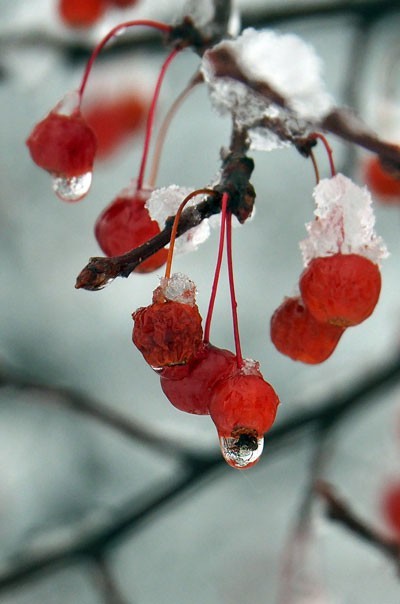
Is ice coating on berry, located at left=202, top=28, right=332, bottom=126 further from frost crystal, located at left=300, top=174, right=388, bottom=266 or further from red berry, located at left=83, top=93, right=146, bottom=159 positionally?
red berry, located at left=83, top=93, right=146, bottom=159

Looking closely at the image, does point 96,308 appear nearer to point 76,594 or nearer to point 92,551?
point 76,594

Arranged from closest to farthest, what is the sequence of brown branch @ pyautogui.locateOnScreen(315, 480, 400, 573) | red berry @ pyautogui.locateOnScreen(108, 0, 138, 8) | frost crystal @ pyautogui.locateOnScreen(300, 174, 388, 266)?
frost crystal @ pyautogui.locateOnScreen(300, 174, 388, 266) < brown branch @ pyautogui.locateOnScreen(315, 480, 400, 573) < red berry @ pyautogui.locateOnScreen(108, 0, 138, 8)

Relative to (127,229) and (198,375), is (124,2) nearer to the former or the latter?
(127,229)

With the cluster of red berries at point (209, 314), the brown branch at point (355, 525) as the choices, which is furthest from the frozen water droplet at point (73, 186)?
the brown branch at point (355, 525)

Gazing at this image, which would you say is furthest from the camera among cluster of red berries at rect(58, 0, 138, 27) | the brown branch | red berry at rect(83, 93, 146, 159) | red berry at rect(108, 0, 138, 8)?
red berry at rect(83, 93, 146, 159)

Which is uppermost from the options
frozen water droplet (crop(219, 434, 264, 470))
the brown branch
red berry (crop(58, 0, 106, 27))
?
red berry (crop(58, 0, 106, 27))

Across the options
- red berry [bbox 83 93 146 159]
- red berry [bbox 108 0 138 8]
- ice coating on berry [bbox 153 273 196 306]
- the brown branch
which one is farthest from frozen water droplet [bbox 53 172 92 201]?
red berry [bbox 83 93 146 159]

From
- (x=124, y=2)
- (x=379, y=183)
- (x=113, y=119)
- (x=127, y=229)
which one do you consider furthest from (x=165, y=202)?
(x=113, y=119)

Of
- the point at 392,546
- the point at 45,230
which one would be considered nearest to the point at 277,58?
the point at 392,546
